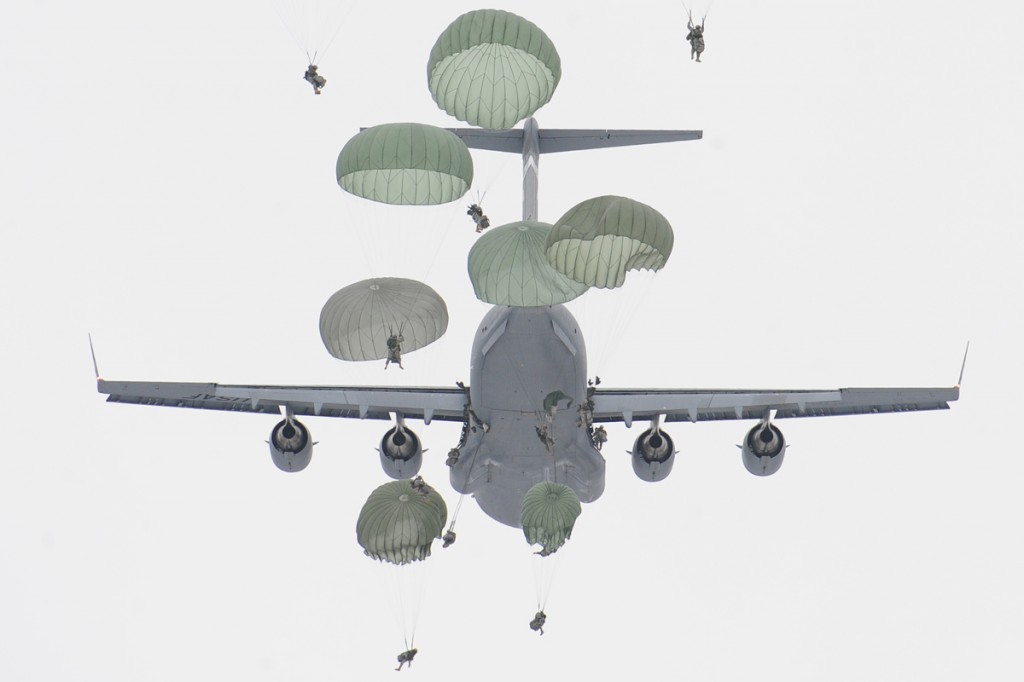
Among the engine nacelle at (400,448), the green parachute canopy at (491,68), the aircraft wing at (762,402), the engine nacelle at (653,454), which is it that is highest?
the green parachute canopy at (491,68)

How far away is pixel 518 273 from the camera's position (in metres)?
75.0

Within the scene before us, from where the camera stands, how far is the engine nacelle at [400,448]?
86312 mm

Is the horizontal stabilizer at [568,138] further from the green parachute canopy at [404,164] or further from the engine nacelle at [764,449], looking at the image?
the engine nacelle at [764,449]

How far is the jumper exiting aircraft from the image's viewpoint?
75000 millimetres

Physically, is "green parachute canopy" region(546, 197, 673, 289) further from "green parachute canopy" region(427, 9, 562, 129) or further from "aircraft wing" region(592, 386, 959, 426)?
"aircraft wing" region(592, 386, 959, 426)

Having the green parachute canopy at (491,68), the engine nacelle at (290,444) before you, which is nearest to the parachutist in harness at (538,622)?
the engine nacelle at (290,444)

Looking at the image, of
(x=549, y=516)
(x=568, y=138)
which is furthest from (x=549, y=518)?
(x=568, y=138)

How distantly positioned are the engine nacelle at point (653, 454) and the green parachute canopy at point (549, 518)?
10958 mm

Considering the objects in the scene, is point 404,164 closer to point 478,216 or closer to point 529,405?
point 478,216

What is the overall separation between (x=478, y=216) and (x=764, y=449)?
1567 cm

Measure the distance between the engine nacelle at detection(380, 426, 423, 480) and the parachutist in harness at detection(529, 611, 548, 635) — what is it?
33.4 feet

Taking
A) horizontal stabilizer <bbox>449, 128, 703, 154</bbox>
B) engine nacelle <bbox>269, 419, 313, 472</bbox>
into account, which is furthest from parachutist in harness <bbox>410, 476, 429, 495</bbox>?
horizontal stabilizer <bbox>449, 128, 703, 154</bbox>

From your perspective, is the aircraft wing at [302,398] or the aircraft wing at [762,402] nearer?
the aircraft wing at [762,402]

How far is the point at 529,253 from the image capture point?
247 feet
